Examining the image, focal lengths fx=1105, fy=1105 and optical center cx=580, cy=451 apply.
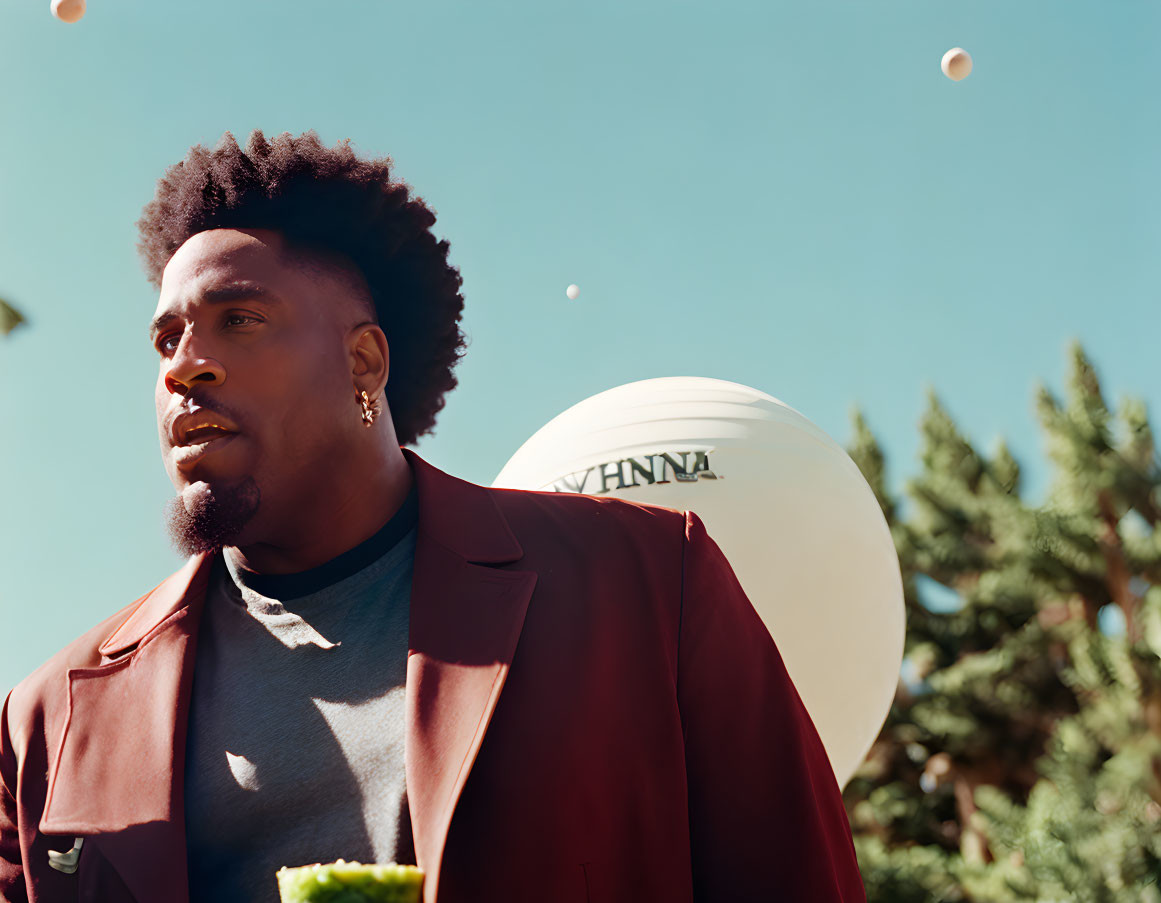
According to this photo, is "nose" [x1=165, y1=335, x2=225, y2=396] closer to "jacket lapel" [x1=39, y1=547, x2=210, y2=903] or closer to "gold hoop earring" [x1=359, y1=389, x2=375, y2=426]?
"gold hoop earring" [x1=359, y1=389, x2=375, y2=426]

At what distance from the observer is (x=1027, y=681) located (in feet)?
68.0

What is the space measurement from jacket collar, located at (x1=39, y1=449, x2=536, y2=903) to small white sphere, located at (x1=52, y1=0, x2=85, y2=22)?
179cm

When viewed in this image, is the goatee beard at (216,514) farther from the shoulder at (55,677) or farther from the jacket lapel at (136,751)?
the shoulder at (55,677)

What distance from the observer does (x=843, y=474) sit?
3873 millimetres

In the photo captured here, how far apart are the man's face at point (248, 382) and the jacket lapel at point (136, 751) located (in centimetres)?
38

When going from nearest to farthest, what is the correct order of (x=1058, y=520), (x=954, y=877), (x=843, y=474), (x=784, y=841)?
(x=784, y=841) → (x=843, y=474) → (x=954, y=877) → (x=1058, y=520)

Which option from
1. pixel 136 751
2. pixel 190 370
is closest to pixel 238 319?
pixel 190 370

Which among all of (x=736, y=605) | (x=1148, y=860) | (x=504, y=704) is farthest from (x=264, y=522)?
(x=1148, y=860)

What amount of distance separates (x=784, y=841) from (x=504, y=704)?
23.7 inches

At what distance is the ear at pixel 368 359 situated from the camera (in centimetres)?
256

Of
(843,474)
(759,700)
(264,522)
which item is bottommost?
(759,700)

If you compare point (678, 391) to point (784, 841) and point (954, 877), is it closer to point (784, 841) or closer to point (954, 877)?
point (784, 841)

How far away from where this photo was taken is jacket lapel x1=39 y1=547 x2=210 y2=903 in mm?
2201

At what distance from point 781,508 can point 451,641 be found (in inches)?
64.7
